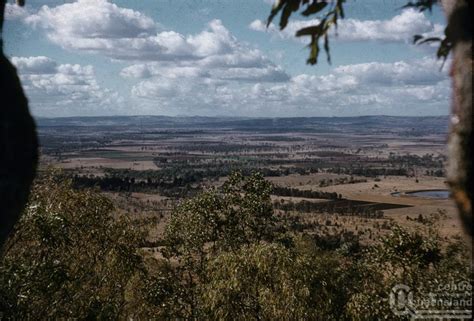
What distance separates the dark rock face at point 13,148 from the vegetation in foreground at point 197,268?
8616 millimetres

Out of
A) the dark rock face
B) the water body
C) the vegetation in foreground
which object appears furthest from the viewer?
the water body

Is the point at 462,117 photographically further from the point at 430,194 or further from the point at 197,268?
the point at 430,194

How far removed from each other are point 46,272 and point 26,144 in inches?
433

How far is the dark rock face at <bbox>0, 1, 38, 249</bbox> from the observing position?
3.16m

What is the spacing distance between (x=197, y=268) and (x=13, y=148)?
2461 cm

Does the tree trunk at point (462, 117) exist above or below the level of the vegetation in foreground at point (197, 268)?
above

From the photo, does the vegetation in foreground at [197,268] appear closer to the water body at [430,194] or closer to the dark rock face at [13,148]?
the dark rock face at [13,148]

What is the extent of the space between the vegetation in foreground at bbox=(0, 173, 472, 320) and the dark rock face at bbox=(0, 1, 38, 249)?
8.62 m

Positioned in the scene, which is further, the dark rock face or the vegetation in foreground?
the vegetation in foreground

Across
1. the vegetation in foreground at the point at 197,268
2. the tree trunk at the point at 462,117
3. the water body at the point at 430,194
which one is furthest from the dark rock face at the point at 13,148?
the water body at the point at 430,194

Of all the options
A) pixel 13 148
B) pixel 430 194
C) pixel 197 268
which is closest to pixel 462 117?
pixel 13 148

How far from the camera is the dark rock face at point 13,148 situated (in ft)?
10.4

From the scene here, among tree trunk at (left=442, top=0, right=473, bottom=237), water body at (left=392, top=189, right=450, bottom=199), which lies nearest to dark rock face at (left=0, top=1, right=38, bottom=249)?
tree trunk at (left=442, top=0, right=473, bottom=237)

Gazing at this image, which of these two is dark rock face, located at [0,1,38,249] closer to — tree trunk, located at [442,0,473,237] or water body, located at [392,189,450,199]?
tree trunk, located at [442,0,473,237]
